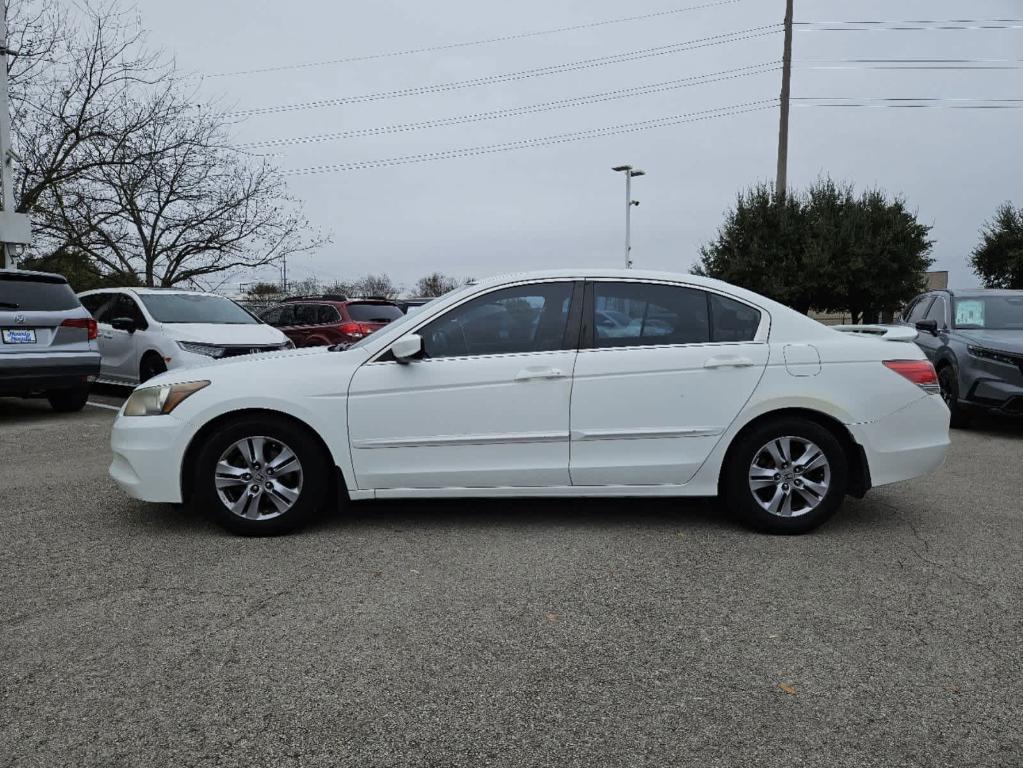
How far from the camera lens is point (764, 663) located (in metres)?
3.07

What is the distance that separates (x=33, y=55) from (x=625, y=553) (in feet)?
66.8

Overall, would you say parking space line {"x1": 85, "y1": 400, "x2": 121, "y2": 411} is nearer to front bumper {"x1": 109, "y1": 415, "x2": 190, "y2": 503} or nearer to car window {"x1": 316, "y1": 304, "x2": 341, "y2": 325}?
car window {"x1": 316, "y1": 304, "x2": 341, "y2": 325}

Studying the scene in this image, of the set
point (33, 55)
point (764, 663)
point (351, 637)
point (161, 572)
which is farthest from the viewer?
point (33, 55)

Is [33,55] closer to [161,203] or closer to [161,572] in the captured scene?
[161,203]

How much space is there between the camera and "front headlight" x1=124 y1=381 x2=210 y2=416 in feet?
15.3

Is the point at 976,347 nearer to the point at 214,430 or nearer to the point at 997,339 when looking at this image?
the point at 997,339

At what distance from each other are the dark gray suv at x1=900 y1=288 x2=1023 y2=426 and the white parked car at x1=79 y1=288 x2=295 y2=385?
8.22 m

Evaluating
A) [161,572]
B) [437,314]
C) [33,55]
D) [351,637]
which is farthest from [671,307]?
[33,55]

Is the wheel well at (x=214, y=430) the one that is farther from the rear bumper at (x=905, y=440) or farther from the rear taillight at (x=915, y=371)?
the rear taillight at (x=915, y=371)

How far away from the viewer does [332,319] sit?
585 inches

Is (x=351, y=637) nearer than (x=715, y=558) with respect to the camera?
Yes

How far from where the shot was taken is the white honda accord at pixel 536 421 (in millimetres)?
4645

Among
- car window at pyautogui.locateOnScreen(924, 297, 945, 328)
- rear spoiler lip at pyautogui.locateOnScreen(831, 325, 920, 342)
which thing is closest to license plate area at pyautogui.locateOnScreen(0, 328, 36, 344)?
rear spoiler lip at pyautogui.locateOnScreen(831, 325, 920, 342)

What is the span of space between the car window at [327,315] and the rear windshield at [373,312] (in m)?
0.27
